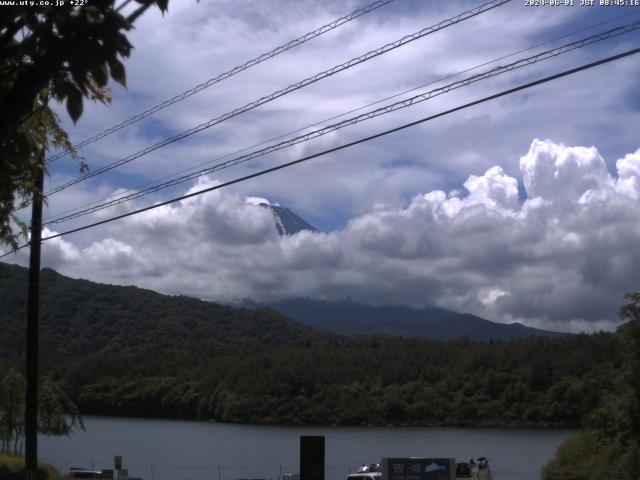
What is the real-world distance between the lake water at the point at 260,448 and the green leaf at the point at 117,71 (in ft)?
148

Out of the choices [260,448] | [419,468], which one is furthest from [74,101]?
[260,448]

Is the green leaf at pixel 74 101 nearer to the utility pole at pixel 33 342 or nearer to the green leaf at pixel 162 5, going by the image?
the green leaf at pixel 162 5

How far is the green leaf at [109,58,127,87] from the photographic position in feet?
17.9

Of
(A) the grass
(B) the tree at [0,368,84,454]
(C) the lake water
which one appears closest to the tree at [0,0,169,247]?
(A) the grass

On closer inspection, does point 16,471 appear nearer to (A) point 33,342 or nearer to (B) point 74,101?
(A) point 33,342

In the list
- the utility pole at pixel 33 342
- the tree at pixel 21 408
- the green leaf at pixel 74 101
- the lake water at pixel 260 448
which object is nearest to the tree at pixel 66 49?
the green leaf at pixel 74 101

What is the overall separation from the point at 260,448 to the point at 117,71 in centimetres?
8514

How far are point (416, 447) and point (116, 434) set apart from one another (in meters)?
40.8

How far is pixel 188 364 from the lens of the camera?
150125mm

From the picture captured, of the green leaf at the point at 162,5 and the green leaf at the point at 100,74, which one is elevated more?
the green leaf at the point at 162,5

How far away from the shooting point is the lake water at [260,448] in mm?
64750

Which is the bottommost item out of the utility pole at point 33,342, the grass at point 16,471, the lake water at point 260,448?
the lake water at point 260,448

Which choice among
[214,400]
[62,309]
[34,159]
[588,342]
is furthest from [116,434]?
[34,159]

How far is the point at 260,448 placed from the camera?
87812mm
